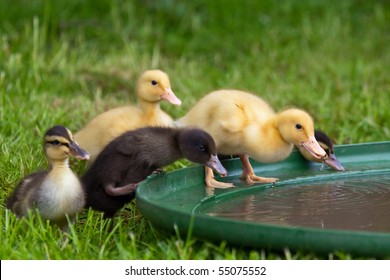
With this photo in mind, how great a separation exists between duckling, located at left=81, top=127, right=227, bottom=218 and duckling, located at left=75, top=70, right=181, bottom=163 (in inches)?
19.9

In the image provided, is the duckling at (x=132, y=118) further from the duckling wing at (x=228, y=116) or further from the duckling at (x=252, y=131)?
the duckling at (x=252, y=131)

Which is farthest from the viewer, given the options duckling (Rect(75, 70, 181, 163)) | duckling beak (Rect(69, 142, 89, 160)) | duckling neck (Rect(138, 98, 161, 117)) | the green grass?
duckling neck (Rect(138, 98, 161, 117))

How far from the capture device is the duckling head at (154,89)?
6.33 m

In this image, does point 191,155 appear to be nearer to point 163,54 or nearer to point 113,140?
point 113,140

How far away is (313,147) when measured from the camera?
5668mm

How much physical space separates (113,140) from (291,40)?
213 inches

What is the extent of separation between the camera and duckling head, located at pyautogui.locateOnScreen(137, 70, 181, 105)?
6328mm

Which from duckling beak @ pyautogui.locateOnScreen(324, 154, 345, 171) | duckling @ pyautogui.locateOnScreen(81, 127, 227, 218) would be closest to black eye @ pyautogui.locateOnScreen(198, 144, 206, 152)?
duckling @ pyautogui.locateOnScreen(81, 127, 227, 218)

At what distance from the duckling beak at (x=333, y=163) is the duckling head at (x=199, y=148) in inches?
36.6

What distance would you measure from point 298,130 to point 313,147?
5.3 inches

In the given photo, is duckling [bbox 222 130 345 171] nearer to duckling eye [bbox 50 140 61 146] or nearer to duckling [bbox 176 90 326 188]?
duckling [bbox 176 90 326 188]

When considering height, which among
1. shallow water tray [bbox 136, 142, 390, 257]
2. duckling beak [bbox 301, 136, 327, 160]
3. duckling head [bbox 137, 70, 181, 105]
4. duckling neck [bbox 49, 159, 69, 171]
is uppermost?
duckling head [bbox 137, 70, 181, 105]

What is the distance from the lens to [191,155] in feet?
17.4

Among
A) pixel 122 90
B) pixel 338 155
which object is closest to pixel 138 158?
pixel 338 155
